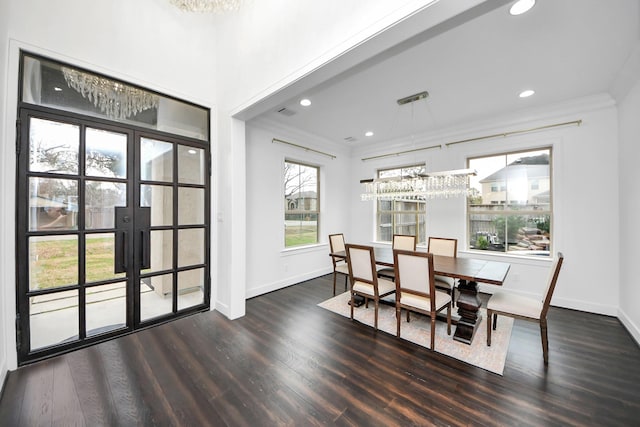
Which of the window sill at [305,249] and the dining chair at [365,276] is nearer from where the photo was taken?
the dining chair at [365,276]

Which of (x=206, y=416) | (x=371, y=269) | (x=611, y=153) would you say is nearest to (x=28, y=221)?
(x=206, y=416)

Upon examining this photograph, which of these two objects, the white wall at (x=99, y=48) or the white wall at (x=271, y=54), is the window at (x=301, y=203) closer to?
the white wall at (x=271, y=54)

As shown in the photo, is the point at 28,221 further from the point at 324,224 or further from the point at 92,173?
the point at 324,224

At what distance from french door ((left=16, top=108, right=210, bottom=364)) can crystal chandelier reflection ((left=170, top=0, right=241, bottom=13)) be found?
1333 mm

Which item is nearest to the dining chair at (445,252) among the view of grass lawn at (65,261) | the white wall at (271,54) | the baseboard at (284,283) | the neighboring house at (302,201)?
the baseboard at (284,283)

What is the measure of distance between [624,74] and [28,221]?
5.98 meters

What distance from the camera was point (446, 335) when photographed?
2590mm

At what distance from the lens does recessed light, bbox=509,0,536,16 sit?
5.60 ft

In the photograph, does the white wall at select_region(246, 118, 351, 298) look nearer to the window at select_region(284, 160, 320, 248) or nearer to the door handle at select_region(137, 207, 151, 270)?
the window at select_region(284, 160, 320, 248)

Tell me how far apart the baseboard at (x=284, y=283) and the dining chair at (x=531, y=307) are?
299 cm

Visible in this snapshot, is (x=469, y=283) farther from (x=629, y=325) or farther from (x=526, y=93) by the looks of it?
(x=526, y=93)

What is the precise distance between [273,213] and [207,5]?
2.76 metres

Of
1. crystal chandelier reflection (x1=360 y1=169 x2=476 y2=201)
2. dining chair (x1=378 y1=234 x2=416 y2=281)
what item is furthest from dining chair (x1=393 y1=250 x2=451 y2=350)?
crystal chandelier reflection (x1=360 y1=169 x2=476 y2=201)

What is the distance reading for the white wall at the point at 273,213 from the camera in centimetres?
385
